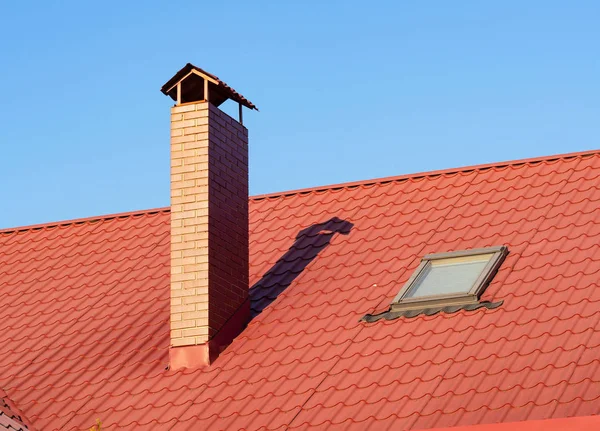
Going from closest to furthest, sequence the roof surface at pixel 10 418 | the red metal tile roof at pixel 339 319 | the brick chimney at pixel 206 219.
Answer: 1. the red metal tile roof at pixel 339 319
2. the roof surface at pixel 10 418
3. the brick chimney at pixel 206 219

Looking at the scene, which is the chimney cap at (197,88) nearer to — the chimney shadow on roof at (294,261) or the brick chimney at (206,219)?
the brick chimney at (206,219)

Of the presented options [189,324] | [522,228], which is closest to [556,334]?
[522,228]

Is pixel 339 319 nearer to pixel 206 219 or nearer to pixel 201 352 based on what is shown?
pixel 201 352

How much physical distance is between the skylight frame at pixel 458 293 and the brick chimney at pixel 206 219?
6.40 feet

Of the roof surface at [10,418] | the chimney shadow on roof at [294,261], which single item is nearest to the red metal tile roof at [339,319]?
the chimney shadow on roof at [294,261]

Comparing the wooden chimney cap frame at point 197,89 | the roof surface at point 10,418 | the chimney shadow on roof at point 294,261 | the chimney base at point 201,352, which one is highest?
the wooden chimney cap frame at point 197,89

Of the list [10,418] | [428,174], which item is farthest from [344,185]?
[10,418]

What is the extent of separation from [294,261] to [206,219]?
1588 millimetres

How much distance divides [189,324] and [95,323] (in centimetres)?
177

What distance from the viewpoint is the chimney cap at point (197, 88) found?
14.3 m

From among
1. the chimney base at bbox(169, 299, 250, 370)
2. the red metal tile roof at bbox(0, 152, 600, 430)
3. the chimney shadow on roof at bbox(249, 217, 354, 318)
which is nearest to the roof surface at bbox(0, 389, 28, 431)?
the red metal tile roof at bbox(0, 152, 600, 430)

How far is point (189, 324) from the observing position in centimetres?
1335

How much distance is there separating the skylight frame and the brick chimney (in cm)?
195

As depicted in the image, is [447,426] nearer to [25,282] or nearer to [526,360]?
[526,360]
